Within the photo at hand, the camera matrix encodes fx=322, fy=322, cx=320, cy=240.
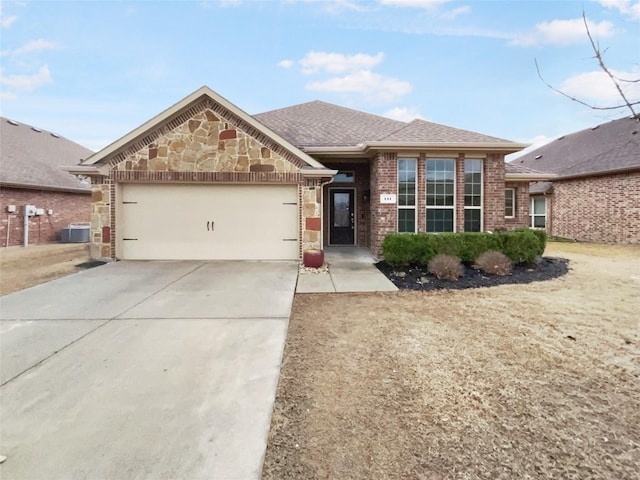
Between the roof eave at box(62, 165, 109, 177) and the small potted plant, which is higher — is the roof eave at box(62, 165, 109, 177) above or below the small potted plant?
above

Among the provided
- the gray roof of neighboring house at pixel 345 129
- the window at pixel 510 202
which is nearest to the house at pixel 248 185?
the gray roof of neighboring house at pixel 345 129

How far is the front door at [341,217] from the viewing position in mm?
12766

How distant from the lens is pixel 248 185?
381 inches

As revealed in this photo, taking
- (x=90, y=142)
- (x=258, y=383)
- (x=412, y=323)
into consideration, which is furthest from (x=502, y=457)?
(x=90, y=142)

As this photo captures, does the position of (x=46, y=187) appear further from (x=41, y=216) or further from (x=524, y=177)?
(x=524, y=177)

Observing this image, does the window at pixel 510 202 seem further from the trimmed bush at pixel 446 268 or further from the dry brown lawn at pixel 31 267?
the dry brown lawn at pixel 31 267

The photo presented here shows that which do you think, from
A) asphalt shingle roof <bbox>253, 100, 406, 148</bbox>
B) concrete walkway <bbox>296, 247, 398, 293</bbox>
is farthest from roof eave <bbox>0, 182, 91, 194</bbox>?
concrete walkway <bbox>296, 247, 398, 293</bbox>

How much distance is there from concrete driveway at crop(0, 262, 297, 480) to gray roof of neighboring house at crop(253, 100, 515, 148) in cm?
661

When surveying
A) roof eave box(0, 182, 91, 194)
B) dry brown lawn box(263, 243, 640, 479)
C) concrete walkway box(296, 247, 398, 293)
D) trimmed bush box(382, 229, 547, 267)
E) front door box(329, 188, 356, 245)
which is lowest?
dry brown lawn box(263, 243, 640, 479)

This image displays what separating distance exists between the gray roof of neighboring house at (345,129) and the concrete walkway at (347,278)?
3.71 meters

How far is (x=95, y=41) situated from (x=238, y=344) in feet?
42.0

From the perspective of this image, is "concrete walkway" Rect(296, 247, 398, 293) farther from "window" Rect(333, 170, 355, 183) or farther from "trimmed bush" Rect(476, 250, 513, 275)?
"window" Rect(333, 170, 355, 183)

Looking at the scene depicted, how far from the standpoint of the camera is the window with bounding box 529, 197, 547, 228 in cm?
1952

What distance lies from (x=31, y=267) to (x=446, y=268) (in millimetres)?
11258
